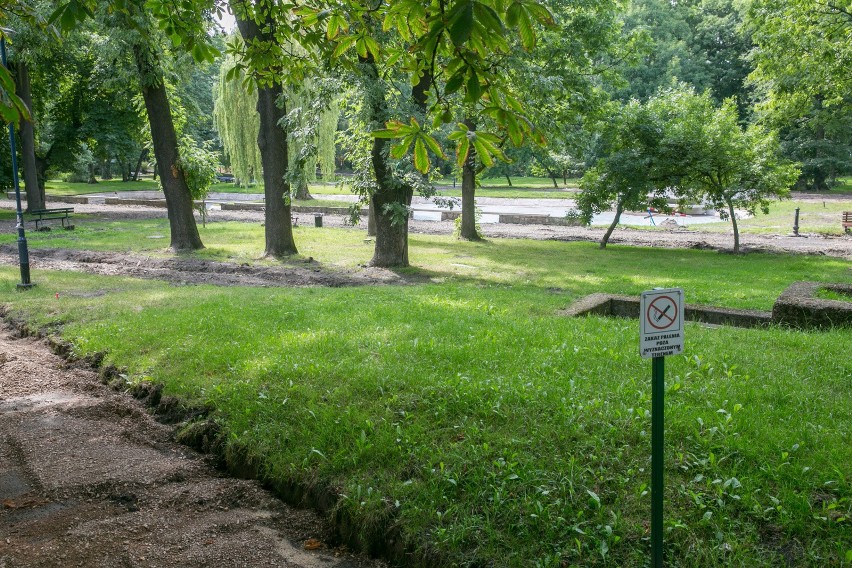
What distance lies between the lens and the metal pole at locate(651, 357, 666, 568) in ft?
11.1

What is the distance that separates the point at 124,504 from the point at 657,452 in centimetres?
387

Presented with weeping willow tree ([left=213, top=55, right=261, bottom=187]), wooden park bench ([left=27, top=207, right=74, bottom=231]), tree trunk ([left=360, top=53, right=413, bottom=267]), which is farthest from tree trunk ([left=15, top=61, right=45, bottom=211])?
tree trunk ([left=360, top=53, right=413, bottom=267])

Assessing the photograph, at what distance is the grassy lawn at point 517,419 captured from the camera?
166 inches

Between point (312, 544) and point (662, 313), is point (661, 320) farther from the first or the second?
point (312, 544)

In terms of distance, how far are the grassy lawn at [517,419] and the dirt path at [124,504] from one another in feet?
1.19

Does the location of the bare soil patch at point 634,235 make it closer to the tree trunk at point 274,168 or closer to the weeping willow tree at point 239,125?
the tree trunk at point 274,168

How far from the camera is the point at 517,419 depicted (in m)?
5.45

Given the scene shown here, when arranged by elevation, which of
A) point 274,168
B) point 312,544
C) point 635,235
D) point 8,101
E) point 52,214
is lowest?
point 312,544

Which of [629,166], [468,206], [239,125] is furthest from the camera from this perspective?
[239,125]

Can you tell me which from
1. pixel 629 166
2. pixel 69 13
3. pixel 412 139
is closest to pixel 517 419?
pixel 412 139

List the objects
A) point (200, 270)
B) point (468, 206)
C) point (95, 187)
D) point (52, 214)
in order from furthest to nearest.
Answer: point (95, 187), point (52, 214), point (468, 206), point (200, 270)

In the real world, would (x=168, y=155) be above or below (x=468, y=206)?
above

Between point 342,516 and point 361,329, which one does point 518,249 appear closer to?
point 361,329

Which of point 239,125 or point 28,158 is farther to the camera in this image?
point 239,125
